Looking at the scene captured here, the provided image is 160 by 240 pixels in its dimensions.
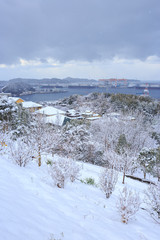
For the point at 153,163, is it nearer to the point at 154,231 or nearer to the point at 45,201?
the point at 154,231

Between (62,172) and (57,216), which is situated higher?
(57,216)

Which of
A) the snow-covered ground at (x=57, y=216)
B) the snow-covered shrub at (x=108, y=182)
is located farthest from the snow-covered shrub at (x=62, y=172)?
the snow-covered shrub at (x=108, y=182)

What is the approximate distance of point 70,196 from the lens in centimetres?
516

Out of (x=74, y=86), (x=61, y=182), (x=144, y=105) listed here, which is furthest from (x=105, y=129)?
(x=74, y=86)

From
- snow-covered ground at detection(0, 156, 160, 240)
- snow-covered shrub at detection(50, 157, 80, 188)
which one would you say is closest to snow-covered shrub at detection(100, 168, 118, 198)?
snow-covered ground at detection(0, 156, 160, 240)

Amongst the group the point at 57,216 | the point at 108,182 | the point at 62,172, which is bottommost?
the point at 108,182

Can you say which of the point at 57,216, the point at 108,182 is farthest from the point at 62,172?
the point at 57,216

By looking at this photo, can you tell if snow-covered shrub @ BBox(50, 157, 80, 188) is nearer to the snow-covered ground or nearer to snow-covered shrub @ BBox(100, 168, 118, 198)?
the snow-covered ground

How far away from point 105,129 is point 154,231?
19.3 meters

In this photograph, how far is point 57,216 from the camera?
363cm

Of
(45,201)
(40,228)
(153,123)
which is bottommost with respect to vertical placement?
(153,123)

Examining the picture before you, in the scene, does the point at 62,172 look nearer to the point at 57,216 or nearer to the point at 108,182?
the point at 108,182

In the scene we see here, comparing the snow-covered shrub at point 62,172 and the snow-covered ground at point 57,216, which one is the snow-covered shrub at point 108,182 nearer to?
the snow-covered ground at point 57,216

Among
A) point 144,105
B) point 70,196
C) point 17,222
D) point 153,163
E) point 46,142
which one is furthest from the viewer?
point 144,105
